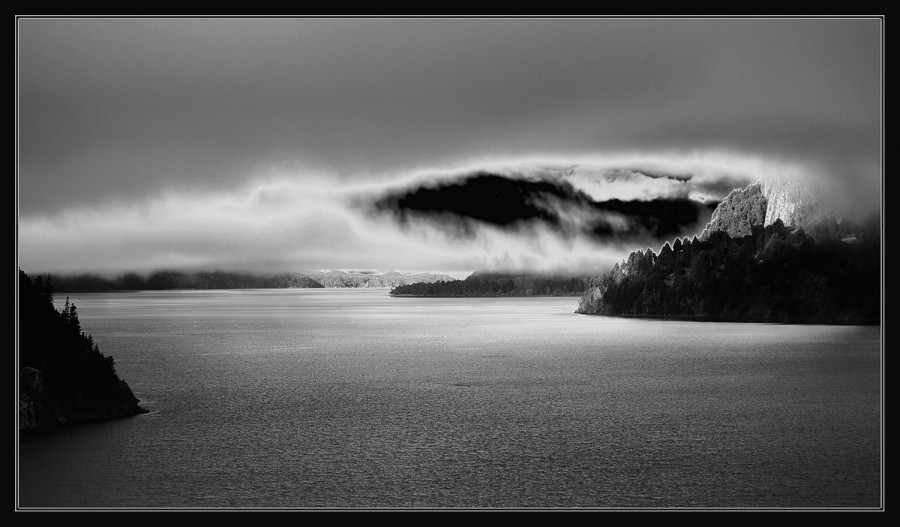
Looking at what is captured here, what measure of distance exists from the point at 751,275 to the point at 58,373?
78.4 meters

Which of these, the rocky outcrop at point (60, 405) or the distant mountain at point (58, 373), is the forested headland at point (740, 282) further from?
the distant mountain at point (58, 373)

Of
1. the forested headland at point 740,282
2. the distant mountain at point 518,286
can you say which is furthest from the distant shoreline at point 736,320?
the distant mountain at point 518,286

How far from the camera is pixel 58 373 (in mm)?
23641

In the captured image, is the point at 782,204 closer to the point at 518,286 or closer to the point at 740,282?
the point at 740,282

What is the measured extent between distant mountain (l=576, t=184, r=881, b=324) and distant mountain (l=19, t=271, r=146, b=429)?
97.8 ft

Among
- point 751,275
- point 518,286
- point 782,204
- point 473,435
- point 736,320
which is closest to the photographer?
point 473,435

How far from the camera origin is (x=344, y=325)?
95625 mm

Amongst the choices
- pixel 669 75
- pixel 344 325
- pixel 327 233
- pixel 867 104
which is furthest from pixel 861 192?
pixel 344 325

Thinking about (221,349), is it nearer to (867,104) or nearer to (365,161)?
(365,161)

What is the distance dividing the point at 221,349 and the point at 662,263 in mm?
57330

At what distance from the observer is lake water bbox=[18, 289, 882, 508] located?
56.8 ft

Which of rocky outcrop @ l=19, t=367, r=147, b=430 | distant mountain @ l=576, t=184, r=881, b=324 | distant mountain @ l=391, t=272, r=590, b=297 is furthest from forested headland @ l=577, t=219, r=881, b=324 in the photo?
rocky outcrop @ l=19, t=367, r=147, b=430

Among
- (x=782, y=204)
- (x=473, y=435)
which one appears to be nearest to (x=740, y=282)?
(x=782, y=204)

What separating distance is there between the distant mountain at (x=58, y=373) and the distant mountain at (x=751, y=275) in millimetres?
29816
